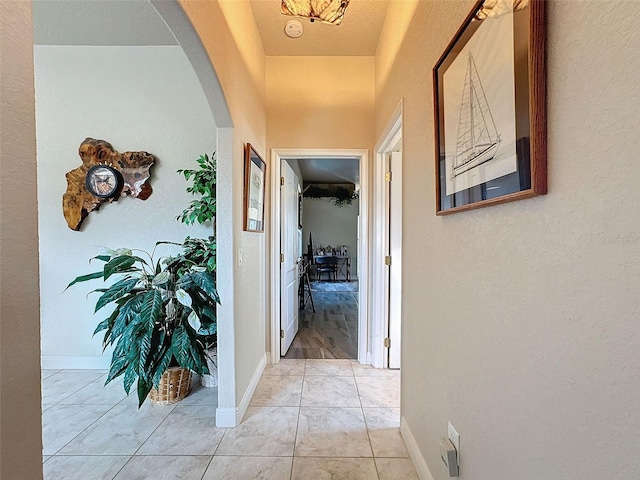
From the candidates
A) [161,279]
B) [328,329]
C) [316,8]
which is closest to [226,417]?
[161,279]

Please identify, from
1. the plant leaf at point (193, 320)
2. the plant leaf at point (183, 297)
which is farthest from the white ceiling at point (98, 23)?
the plant leaf at point (193, 320)

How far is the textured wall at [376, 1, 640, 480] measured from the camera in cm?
48

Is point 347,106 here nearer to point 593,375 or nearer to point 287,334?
point 287,334

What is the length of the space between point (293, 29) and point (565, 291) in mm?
2623

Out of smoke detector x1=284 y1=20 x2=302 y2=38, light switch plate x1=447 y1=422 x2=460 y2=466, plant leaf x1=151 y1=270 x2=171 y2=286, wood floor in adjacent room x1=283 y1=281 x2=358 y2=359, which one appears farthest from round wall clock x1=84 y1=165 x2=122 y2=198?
light switch plate x1=447 y1=422 x2=460 y2=466

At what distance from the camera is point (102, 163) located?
250 cm

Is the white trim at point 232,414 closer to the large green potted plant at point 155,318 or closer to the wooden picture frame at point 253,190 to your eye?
the large green potted plant at point 155,318

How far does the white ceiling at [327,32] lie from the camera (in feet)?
7.02

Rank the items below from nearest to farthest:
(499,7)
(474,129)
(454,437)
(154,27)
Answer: (499,7) < (474,129) < (454,437) < (154,27)

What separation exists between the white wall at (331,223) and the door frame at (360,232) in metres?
5.64

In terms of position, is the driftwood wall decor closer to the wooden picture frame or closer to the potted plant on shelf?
the potted plant on shelf

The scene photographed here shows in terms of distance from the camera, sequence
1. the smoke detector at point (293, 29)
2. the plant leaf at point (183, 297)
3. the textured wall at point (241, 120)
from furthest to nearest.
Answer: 1. the smoke detector at point (293, 29)
2. the plant leaf at point (183, 297)
3. the textured wall at point (241, 120)

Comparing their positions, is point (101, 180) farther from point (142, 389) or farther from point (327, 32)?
point (327, 32)

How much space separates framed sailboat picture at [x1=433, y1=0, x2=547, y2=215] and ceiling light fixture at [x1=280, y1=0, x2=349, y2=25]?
27.6 inches
